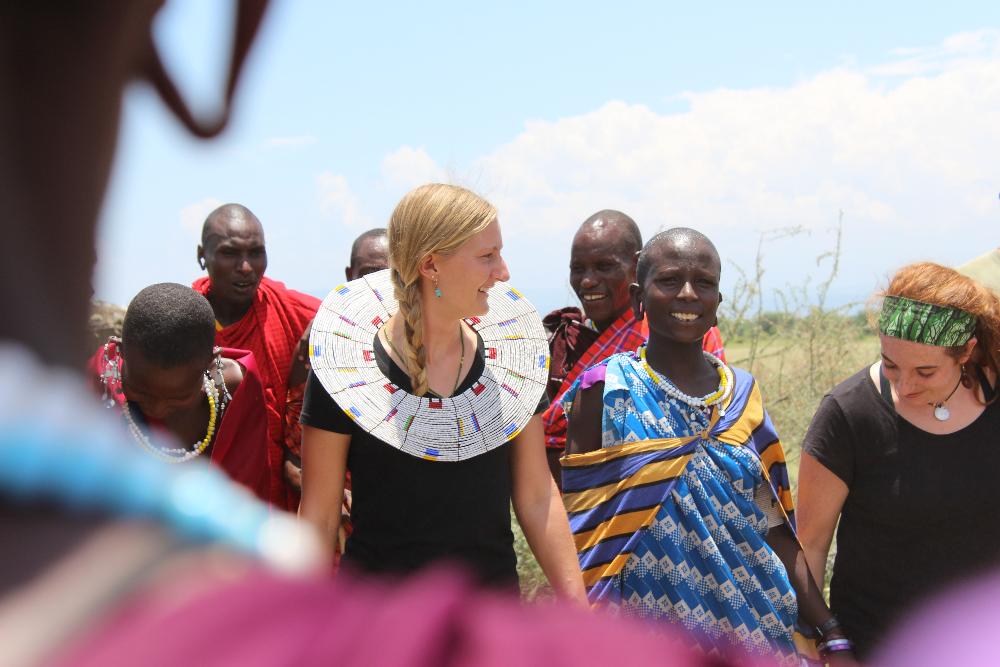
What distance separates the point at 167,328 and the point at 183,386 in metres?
0.22

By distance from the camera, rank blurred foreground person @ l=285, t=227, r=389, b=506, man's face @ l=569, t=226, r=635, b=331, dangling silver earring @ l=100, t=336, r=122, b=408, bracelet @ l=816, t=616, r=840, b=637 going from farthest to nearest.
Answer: man's face @ l=569, t=226, r=635, b=331
blurred foreground person @ l=285, t=227, r=389, b=506
bracelet @ l=816, t=616, r=840, b=637
dangling silver earring @ l=100, t=336, r=122, b=408

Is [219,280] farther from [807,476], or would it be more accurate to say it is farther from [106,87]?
[106,87]

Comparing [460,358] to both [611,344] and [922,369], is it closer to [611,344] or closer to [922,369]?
[922,369]

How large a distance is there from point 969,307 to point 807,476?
0.80 metres

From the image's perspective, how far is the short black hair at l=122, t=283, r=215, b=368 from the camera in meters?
3.02

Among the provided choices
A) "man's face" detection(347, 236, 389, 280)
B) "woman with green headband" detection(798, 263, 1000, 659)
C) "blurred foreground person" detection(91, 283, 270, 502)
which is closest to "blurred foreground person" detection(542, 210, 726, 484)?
"man's face" detection(347, 236, 389, 280)

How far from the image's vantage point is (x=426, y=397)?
8.84ft

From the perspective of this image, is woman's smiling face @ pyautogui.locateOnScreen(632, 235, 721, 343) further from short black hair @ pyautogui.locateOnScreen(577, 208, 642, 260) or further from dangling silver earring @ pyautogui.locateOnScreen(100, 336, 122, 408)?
dangling silver earring @ pyautogui.locateOnScreen(100, 336, 122, 408)

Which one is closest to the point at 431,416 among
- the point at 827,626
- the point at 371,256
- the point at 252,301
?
the point at 827,626

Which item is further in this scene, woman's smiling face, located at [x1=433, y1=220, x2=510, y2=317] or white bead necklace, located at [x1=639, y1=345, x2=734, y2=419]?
white bead necklace, located at [x1=639, y1=345, x2=734, y2=419]

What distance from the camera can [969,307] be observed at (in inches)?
124

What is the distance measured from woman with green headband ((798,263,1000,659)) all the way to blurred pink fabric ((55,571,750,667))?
2886 mm

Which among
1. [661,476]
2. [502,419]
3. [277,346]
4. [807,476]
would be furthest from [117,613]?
[277,346]

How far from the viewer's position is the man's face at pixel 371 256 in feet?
15.6
